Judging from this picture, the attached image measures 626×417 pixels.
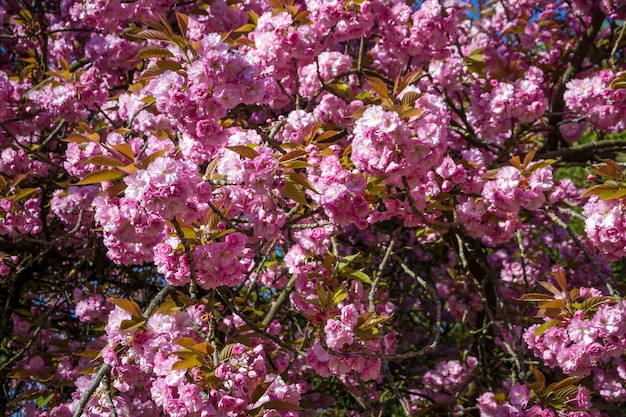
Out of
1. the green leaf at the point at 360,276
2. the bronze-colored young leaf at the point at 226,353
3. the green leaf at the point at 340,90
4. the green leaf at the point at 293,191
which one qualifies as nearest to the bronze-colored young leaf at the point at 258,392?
the bronze-colored young leaf at the point at 226,353

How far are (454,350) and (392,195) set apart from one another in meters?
2.91

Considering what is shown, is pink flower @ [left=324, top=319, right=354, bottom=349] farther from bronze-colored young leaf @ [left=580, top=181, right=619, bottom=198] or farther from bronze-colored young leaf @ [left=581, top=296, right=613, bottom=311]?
bronze-colored young leaf @ [left=580, top=181, right=619, bottom=198]

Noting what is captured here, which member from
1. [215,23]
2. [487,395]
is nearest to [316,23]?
[215,23]

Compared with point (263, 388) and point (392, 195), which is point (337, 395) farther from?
point (263, 388)

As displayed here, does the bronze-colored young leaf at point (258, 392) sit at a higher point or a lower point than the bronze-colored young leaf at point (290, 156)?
lower

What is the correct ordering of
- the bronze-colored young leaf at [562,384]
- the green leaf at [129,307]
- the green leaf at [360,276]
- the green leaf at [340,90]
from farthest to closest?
the green leaf at [340,90] < the green leaf at [360,276] < the bronze-colored young leaf at [562,384] < the green leaf at [129,307]

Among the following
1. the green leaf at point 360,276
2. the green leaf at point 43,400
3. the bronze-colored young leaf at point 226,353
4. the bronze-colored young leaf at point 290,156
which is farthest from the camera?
the green leaf at point 43,400

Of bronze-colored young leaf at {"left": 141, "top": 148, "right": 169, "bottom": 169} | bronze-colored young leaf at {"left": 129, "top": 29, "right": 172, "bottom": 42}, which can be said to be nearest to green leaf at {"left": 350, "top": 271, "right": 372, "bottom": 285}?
bronze-colored young leaf at {"left": 141, "top": 148, "right": 169, "bottom": 169}

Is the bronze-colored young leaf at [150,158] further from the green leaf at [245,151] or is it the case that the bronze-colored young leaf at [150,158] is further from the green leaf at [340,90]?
the green leaf at [340,90]

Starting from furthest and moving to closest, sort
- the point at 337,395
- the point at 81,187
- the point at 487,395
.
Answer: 1. the point at 337,395
2. the point at 81,187
3. the point at 487,395

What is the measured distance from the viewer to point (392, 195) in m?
2.63

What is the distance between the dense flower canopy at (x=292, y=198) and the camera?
80.7 inches

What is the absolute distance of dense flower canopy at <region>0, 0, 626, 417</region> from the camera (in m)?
2.05

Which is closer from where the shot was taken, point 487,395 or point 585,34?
point 487,395
